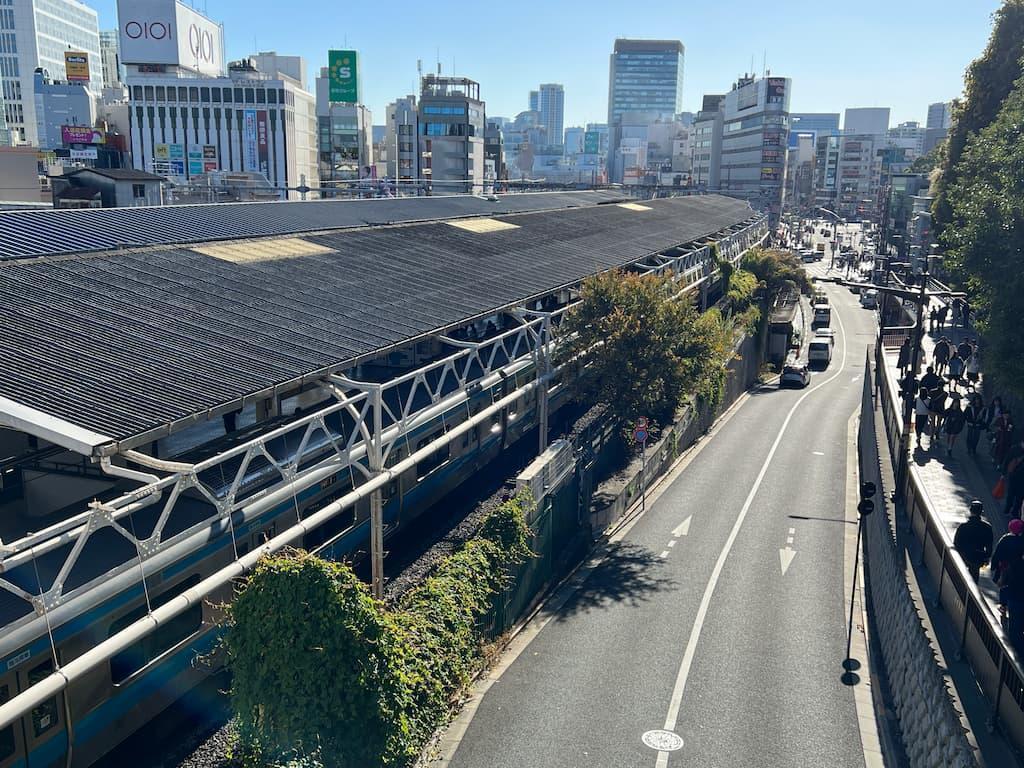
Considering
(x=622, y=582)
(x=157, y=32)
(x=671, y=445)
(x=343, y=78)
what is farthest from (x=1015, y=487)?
(x=343, y=78)

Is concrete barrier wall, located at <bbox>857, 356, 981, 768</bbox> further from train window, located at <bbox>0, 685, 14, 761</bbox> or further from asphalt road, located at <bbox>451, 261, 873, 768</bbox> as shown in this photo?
train window, located at <bbox>0, 685, 14, 761</bbox>

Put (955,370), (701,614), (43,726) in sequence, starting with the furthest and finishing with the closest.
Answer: (955,370) < (701,614) < (43,726)

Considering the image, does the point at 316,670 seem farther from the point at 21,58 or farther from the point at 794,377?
the point at 21,58

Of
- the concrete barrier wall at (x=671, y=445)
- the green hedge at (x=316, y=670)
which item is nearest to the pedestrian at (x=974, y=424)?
the concrete barrier wall at (x=671, y=445)

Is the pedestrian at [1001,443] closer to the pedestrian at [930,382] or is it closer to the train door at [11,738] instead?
the pedestrian at [930,382]

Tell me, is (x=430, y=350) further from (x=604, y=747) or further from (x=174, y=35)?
(x=174, y=35)
